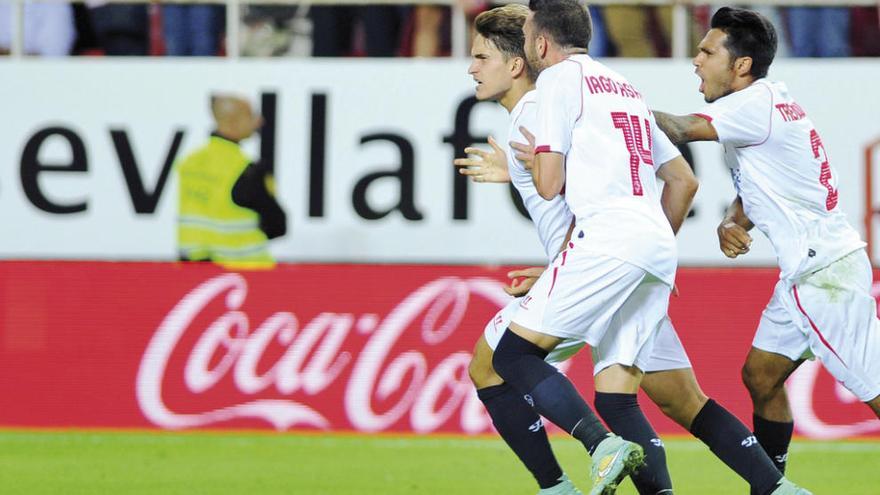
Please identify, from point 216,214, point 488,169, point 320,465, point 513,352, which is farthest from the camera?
point 216,214

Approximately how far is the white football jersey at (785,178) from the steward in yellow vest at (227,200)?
18.7 ft

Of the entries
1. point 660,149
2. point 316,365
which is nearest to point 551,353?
point 660,149

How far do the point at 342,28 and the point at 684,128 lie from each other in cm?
617

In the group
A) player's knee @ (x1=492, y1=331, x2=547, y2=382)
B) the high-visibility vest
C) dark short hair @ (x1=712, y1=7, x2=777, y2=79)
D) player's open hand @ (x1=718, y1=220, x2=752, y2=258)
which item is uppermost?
dark short hair @ (x1=712, y1=7, x2=777, y2=79)

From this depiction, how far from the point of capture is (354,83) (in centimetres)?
1184

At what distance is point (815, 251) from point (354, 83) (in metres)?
6.13

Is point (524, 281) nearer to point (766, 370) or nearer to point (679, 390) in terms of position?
point (679, 390)

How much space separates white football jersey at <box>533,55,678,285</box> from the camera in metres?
5.54

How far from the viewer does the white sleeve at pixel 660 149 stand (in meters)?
5.93

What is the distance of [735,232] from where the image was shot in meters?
6.41

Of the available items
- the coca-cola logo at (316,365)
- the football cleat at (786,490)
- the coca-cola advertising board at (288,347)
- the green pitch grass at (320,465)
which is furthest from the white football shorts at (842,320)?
the coca-cola logo at (316,365)

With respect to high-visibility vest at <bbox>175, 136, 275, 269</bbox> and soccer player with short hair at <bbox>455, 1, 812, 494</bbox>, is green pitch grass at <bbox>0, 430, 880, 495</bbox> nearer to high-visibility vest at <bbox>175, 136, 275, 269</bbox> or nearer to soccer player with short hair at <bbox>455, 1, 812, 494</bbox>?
soccer player with short hair at <bbox>455, 1, 812, 494</bbox>

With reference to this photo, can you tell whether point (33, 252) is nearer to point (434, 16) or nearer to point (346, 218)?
point (346, 218)

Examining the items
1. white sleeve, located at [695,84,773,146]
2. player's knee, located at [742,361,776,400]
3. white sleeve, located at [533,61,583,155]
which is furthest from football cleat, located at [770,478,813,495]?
white sleeve, located at [533,61,583,155]
